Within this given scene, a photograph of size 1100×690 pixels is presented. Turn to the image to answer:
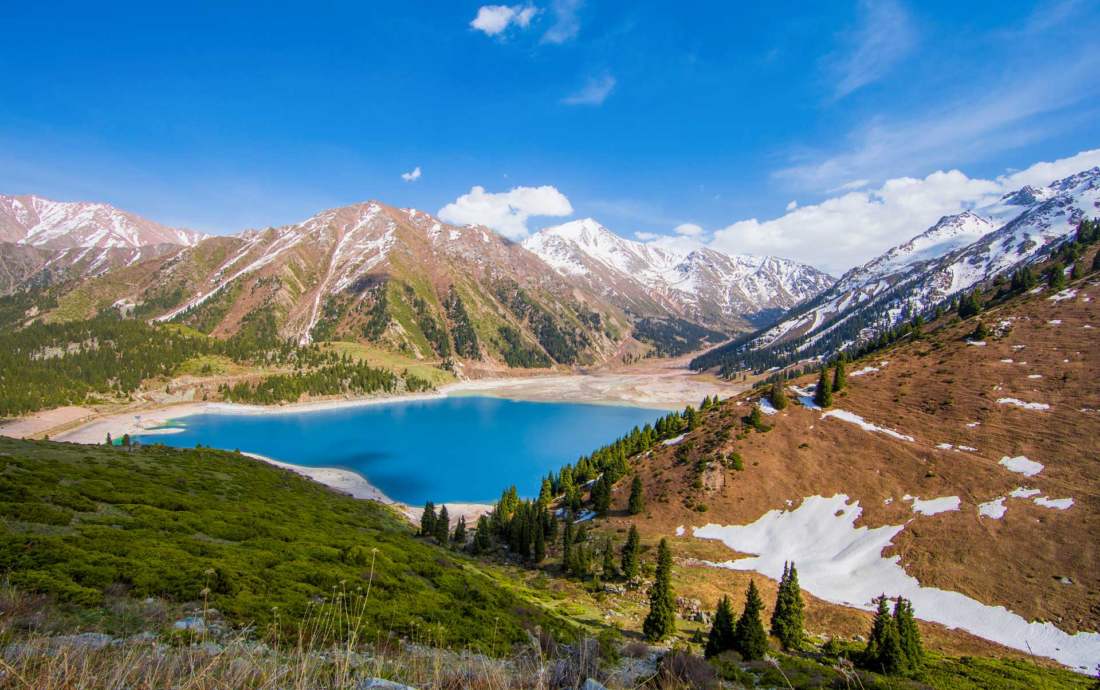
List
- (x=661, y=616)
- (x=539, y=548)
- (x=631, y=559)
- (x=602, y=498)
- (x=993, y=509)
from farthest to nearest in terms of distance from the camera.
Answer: (x=602, y=498)
(x=539, y=548)
(x=993, y=509)
(x=631, y=559)
(x=661, y=616)

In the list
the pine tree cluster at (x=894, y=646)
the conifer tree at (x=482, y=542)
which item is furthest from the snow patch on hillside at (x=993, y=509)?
the conifer tree at (x=482, y=542)

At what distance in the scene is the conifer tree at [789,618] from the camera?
27.8m

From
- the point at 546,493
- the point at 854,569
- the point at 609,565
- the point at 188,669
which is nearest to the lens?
the point at 188,669

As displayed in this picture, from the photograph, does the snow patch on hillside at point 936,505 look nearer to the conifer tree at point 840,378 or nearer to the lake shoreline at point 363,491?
the conifer tree at point 840,378

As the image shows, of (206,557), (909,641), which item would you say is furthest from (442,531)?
(909,641)

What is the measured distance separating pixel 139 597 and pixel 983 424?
66.6 m

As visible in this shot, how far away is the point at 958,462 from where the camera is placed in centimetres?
4466

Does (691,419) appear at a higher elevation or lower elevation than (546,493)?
higher

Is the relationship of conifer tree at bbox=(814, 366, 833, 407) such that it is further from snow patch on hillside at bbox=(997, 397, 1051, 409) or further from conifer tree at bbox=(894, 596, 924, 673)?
conifer tree at bbox=(894, 596, 924, 673)

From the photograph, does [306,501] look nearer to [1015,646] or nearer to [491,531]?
[491,531]

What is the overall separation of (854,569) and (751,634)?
2142cm

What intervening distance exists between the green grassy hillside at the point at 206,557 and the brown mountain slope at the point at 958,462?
2682 cm

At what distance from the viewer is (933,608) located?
106ft

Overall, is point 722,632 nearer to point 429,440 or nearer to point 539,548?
point 539,548
